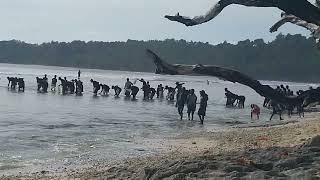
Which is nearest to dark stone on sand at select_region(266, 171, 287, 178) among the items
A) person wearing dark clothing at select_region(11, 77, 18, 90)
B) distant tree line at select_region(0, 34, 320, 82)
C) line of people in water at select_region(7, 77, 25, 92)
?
line of people in water at select_region(7, 77, 25, 92)

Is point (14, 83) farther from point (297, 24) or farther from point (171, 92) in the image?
point (297, 24)

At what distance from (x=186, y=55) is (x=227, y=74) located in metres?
156

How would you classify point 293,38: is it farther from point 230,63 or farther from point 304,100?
point 304,100

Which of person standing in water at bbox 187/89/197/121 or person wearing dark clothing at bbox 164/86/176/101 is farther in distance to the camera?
person wearing dark clothing at bbox 164/86/176/101

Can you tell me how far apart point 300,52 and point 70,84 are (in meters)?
110

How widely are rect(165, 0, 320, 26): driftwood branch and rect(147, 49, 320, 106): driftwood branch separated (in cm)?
80

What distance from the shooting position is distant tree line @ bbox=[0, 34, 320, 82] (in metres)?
149

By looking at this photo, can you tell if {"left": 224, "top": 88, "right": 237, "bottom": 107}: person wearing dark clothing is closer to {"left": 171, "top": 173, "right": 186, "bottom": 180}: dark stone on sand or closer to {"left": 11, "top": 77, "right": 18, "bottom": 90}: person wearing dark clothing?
{"left": 11, "top": 77, "right": 18, "bottom": 90}: person wearing dark clothing

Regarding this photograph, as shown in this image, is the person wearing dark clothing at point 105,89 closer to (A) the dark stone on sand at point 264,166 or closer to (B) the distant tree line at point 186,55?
(A) the dark stone on sand at point 264,166

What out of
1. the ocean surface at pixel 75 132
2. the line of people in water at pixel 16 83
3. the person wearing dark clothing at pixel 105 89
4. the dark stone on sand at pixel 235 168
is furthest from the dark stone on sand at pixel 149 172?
the line of people in water at pixel 16 83

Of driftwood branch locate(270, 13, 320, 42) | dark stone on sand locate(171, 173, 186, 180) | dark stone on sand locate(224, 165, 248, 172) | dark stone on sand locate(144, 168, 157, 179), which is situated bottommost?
dark stone on sand locate(144, 168, 157, 179)

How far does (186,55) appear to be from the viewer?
16562 centimetres

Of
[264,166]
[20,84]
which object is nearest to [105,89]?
[20,84]

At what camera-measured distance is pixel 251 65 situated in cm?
15112
